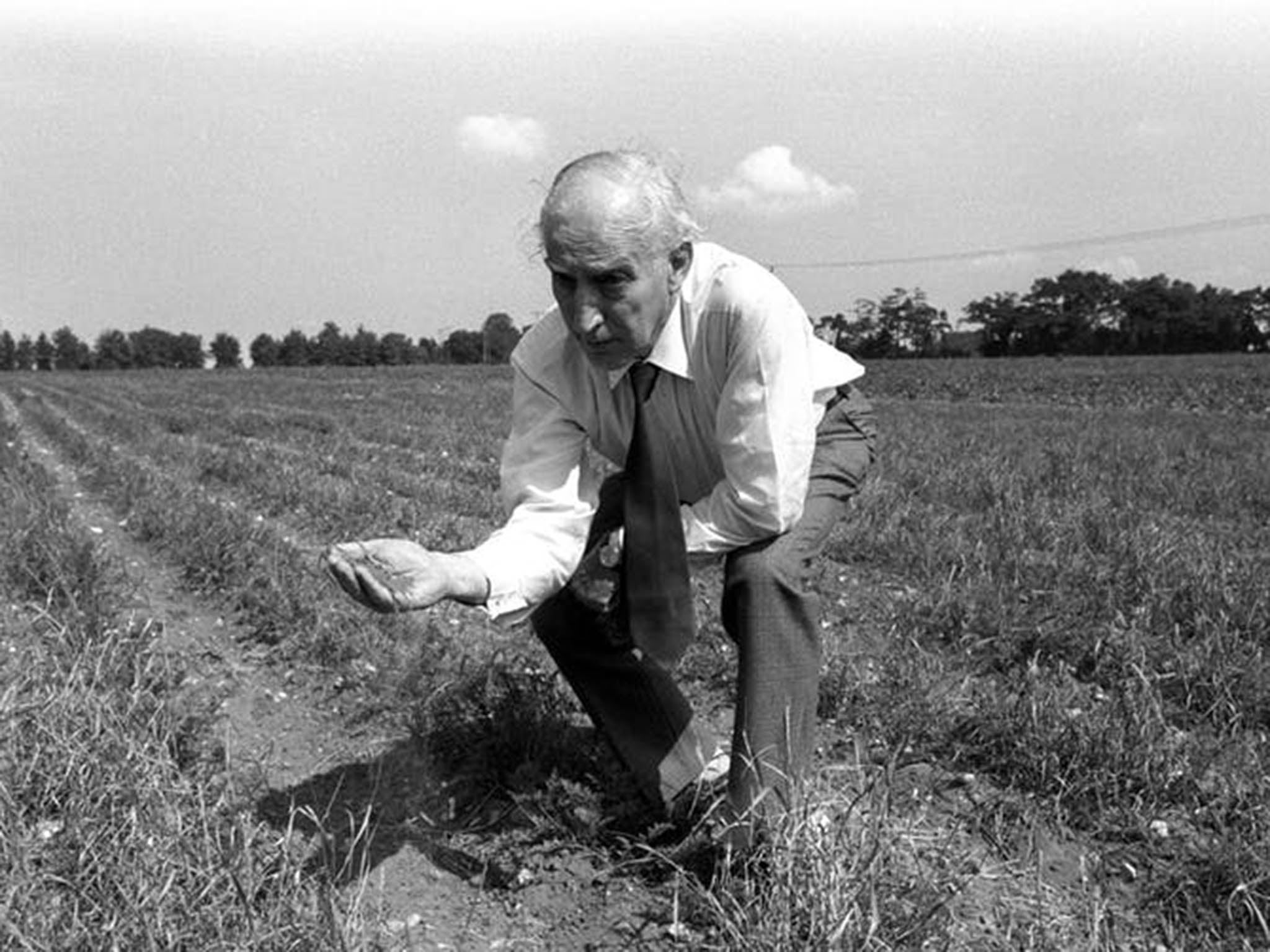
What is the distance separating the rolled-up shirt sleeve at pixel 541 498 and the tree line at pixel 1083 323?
59620 mm

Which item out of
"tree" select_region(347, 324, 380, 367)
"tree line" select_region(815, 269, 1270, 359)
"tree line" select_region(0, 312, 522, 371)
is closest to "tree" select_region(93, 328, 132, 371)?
"tree line" select_region(0, 312, 522, 371)

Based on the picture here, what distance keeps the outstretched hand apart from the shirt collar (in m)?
0.66

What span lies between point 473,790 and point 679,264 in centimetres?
152

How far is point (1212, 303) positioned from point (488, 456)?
2768 inches

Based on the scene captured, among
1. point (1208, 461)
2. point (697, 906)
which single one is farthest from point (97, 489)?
point (1208, 461)

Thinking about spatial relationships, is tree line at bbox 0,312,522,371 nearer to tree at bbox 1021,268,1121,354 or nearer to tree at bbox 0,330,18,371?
tree at bbox 0,330,18,371

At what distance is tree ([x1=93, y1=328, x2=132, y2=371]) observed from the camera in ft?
359

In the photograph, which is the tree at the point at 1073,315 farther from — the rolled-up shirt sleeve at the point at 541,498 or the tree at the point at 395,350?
the rolled-up shirt sleeve at the point at 541,498

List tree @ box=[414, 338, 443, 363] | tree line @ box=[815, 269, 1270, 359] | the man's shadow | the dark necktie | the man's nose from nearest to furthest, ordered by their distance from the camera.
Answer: the man's nose < the dark necktie < the man's shadow < tree line @ box=[815, 269, 1270, 359] < tree @ box=[414, 338, 443, 363]

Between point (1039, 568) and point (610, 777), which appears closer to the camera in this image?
point (610, 777)

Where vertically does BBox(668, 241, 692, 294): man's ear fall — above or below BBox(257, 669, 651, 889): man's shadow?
above

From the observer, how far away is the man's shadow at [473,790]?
261 centimetres

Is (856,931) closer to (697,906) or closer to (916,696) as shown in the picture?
(697,906)

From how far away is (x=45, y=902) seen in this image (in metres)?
2.04
